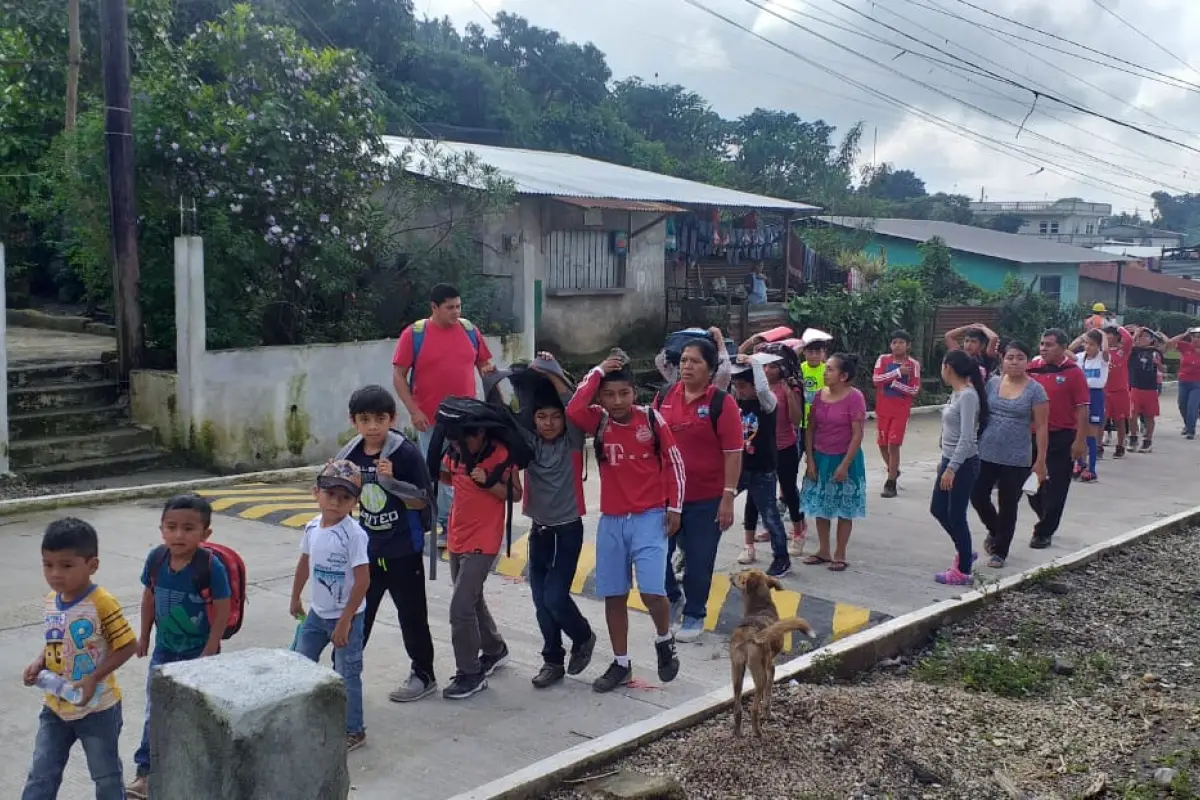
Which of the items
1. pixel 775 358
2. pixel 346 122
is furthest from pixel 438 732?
pixel 346 122

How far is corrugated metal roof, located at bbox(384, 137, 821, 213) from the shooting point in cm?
1566

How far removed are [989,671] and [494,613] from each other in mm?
2852

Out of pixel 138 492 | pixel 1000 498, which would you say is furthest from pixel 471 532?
pixel 138 492

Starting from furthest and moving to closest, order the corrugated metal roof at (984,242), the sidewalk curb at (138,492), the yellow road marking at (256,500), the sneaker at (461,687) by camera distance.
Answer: the corrugated metal roof at (984,242)
the yellow road marking at (256,500)
the sidewalk curb at (138,492)
the sneaker at (461,687)

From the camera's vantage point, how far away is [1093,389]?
13.2m

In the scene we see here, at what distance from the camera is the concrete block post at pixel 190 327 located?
11102 mm

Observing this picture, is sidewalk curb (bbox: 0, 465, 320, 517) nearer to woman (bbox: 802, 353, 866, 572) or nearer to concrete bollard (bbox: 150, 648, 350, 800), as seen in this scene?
woman (bbox: 802, 353, 866, 572)

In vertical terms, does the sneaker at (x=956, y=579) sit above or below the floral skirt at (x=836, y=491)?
below

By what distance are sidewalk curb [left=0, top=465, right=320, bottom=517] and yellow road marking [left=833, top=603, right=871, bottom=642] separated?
19.2 ft

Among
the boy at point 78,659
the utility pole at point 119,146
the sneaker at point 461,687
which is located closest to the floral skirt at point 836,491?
the sneaker at point 461,687

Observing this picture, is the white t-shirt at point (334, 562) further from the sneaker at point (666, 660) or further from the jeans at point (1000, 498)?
the jeans at point (1000, 498)

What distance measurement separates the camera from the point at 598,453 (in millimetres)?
5633

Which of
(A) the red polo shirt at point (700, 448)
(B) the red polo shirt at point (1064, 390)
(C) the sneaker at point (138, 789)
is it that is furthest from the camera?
(B) the red polo shirt at point (1064, 390)

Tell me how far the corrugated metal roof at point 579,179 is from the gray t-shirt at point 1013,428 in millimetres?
8526
